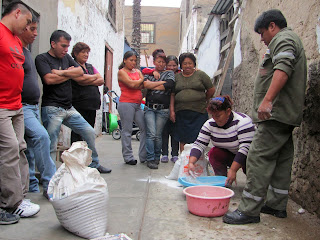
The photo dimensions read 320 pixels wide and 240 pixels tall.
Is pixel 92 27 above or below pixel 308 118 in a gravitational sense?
above

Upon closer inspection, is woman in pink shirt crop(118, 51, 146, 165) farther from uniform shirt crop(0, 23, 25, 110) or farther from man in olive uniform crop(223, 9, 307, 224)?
man in olive uniform crop(223, 9, 307, 224)

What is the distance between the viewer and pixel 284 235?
94.6 inches

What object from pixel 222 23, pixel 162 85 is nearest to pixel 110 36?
pixel 222 23

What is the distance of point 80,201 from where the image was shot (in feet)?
7.20

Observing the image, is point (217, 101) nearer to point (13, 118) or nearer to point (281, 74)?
point (281, 74)

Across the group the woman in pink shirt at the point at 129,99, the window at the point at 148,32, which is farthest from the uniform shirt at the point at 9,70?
the window at the point at 148,32

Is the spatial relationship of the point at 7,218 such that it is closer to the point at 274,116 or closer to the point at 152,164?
the point at 274,116

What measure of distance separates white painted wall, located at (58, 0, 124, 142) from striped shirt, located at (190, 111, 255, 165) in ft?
10.2

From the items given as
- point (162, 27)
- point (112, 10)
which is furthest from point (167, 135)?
point (162, 27)

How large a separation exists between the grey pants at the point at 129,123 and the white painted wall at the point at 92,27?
145 centimetres

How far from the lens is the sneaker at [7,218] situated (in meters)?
2.43

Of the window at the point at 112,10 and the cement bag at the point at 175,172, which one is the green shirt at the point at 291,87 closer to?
the cement bag at the point at 175,172

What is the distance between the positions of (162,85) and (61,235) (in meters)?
2.76

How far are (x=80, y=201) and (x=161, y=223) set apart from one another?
76 cm
